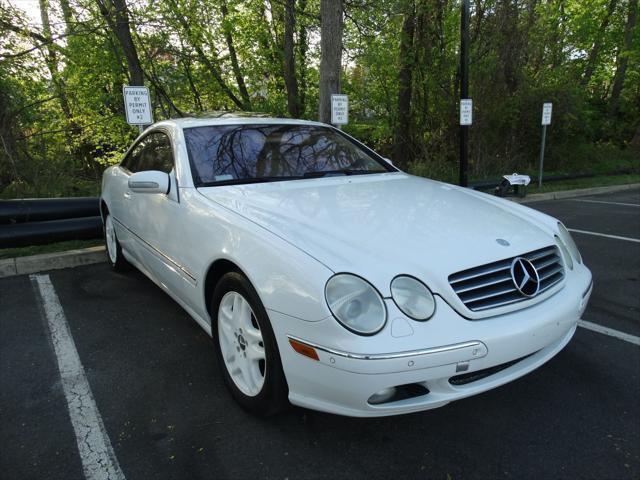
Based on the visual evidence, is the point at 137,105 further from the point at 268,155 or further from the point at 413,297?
the point at 413,297

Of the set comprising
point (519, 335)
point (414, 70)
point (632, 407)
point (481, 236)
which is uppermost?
point (414, 70)

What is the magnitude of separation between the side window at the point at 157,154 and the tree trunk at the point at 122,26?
647 cm

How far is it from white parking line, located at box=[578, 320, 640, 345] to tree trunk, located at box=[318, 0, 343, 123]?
5597 mm

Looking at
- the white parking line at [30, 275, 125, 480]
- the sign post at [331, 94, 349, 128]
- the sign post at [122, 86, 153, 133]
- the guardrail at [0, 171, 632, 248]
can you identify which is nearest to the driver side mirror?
the white parking line at [30, 275, 125, 480]

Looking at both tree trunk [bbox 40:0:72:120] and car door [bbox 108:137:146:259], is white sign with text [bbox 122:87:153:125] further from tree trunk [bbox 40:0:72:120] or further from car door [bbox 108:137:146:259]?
tree trunk [bbox 40:0:72:120]

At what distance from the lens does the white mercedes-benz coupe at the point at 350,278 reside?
6.11ft

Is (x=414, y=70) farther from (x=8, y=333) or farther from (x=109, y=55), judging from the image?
(x=8, y=333)

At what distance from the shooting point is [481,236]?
2.34 metres

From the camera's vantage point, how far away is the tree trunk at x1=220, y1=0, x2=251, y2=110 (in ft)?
47.2

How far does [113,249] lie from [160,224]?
1.86 m

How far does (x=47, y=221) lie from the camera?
536 centimetres

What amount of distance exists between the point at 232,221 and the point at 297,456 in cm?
116

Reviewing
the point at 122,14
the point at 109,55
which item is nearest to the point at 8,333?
the point at 122,14

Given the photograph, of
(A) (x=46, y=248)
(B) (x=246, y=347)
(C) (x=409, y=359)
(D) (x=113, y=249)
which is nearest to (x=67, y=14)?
(A) (x=46, y=248)
